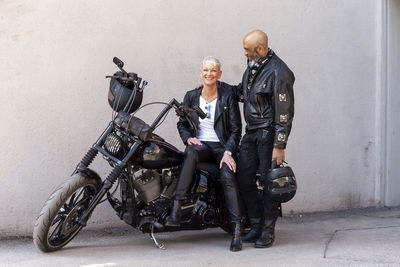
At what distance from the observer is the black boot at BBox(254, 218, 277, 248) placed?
5.50 m

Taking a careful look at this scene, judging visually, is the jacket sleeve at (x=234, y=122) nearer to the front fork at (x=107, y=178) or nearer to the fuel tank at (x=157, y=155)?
the fuel tank at (x=157, y=155)

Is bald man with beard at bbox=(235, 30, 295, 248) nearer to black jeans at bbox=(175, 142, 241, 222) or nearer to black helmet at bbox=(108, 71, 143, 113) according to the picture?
black jeans at bbox=(175, 142, 241, 222)

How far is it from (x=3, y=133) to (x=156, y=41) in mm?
1802

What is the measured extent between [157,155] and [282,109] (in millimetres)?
1129

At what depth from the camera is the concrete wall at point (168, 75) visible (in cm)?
593

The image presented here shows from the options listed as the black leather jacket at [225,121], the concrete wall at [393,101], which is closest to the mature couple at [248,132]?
the black leather jacket at [225,121]

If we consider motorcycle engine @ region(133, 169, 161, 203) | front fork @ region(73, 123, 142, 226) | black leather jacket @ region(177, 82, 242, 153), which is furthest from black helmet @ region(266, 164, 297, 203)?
front fork @ region(73, 123, 142, 226)

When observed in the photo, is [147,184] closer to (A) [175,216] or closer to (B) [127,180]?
(B) [127,180]

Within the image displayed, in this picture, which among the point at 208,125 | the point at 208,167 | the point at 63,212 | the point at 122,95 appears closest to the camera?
the point at 63,212

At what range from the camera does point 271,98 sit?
5.40 metres

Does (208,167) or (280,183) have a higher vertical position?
(208,167)

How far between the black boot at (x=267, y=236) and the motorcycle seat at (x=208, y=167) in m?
0.65

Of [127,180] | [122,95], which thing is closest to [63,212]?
[127,180]

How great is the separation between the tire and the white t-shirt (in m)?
1.07
